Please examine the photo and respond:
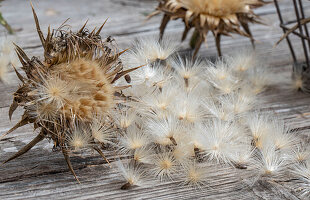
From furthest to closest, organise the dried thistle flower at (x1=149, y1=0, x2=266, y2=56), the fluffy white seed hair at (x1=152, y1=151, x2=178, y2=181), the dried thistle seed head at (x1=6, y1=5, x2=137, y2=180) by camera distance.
Result: the dried thistle flower at (x1=149, y1=0, x2=266, y2=56), the fluffy white seed hair at (x1=152, y1=151, x2=178, y2=181), the dried thistle seed head at (x1=6, y1=5, x2=137, y2=180)

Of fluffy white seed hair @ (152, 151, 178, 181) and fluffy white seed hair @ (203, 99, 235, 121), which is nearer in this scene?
fluffy white seed hair @ (152, 151, 178, 181)

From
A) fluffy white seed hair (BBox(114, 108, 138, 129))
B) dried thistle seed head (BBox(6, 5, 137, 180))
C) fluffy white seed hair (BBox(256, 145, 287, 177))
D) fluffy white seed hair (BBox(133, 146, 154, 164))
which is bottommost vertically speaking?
fluffy white seed hair (BBox(256, 145, 287, 177))

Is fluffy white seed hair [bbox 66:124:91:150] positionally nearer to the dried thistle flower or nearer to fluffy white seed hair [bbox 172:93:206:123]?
fluffy white seed hair [bbox 172:93:206:123]

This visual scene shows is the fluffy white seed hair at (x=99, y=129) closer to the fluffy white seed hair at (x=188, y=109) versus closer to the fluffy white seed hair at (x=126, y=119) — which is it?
the fluffy white seed hair at (x=126, y=119)

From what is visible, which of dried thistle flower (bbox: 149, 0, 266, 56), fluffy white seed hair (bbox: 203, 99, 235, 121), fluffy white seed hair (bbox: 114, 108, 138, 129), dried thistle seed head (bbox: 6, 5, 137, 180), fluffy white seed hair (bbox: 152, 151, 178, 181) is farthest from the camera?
dried thistle flower (bbox: 149, 0, 266, 56)

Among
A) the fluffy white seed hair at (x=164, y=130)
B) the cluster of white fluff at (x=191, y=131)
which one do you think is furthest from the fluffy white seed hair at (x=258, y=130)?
the fluffy white seed hair at (x=164, y=130)

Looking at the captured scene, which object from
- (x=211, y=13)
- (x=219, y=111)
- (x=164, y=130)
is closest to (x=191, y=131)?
(x=164, y=130)

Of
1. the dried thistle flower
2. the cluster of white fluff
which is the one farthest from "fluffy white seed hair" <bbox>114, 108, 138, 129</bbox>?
the dried thistle flower
